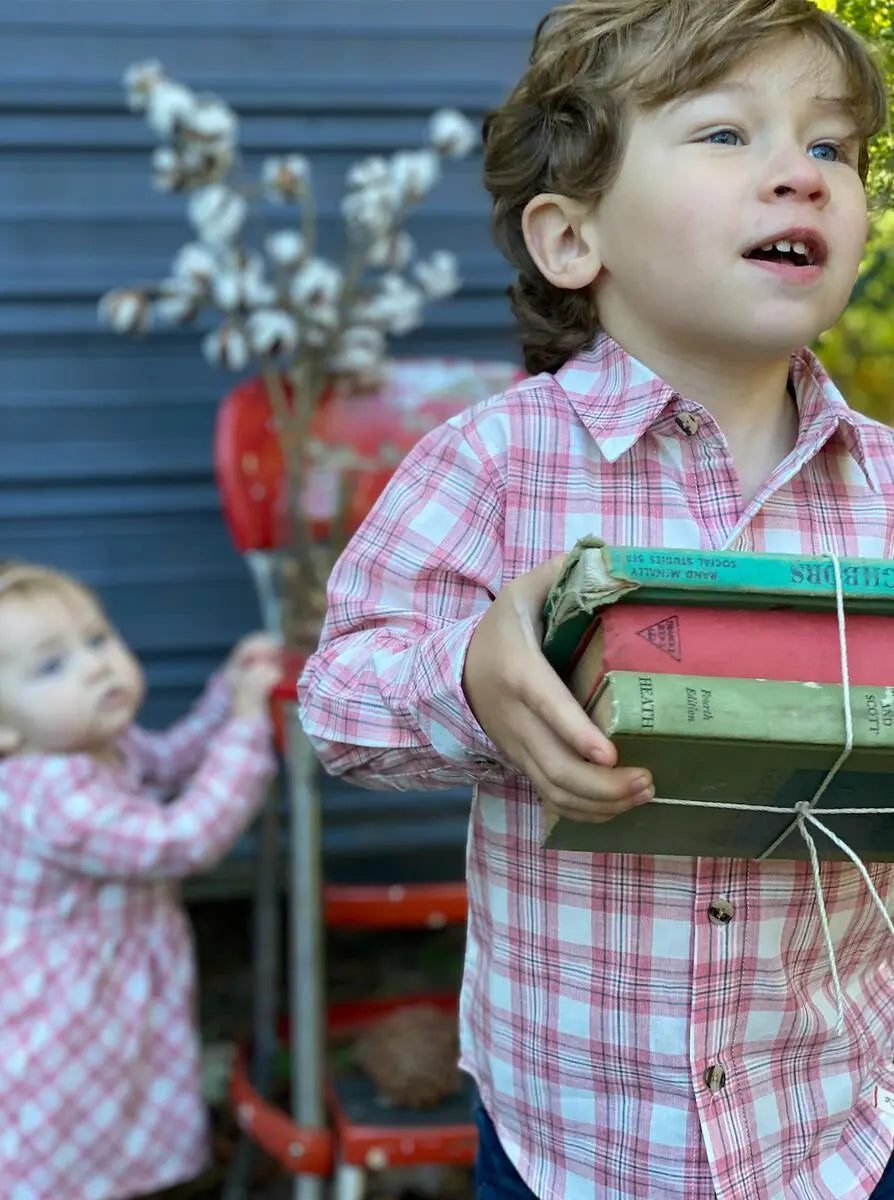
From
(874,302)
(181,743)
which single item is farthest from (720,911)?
(181,743)

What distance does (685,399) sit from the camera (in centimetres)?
119

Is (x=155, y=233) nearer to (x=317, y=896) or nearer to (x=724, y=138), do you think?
(x=317, y=896)

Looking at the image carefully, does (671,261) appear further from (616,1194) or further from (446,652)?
(616,1194)

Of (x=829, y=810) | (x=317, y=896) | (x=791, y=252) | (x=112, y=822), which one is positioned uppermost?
(x=791, y=252)

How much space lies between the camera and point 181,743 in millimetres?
2633

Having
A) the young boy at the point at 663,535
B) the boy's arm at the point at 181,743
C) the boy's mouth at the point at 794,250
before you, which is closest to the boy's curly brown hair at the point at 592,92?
the young boy at the point at 663,535

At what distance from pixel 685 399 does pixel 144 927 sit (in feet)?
5.10

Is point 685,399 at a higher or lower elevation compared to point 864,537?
higher

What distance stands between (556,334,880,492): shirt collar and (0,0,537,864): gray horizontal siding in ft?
6.74

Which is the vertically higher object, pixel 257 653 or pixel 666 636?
pixel 666 636

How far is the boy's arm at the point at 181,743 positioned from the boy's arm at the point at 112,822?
0.29 meters

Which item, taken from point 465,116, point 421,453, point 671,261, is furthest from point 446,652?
point 465,116

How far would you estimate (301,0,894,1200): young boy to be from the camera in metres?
1.11

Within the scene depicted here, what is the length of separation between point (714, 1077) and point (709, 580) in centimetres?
52
